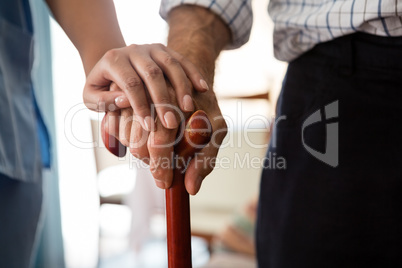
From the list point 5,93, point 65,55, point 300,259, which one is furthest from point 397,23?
point 65,55

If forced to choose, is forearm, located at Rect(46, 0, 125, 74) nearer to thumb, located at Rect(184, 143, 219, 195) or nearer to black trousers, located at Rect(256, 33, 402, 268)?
thumb, located at Rect(184, 143, 219, 195)

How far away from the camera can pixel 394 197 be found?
734 mm

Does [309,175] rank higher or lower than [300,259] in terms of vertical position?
higher

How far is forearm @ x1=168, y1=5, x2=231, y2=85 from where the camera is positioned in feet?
2.43

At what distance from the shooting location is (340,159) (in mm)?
787

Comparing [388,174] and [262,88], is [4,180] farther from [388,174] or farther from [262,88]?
[262,88]

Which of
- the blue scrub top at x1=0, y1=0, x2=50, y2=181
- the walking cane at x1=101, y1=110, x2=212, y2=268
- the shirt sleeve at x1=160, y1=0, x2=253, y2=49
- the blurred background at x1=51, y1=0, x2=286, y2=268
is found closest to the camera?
the walking cane at x1=101, y1=110, x2=212, y2=268

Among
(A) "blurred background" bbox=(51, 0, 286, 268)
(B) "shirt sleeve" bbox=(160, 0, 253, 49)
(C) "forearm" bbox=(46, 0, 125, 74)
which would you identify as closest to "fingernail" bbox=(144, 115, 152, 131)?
(C) "forearm" bbox=(46, 0, 125, 74)

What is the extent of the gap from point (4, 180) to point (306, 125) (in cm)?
53

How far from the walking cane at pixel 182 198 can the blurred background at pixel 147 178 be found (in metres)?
1.18

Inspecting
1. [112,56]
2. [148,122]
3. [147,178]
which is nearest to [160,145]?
[148,122]

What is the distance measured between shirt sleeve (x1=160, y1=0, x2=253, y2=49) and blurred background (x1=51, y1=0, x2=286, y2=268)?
83 cm

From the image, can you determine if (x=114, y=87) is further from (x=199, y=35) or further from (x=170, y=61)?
(x=199, y=35)

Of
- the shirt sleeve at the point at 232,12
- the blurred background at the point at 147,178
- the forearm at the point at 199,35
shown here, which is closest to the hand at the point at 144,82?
the forearm at the point at 199,35
